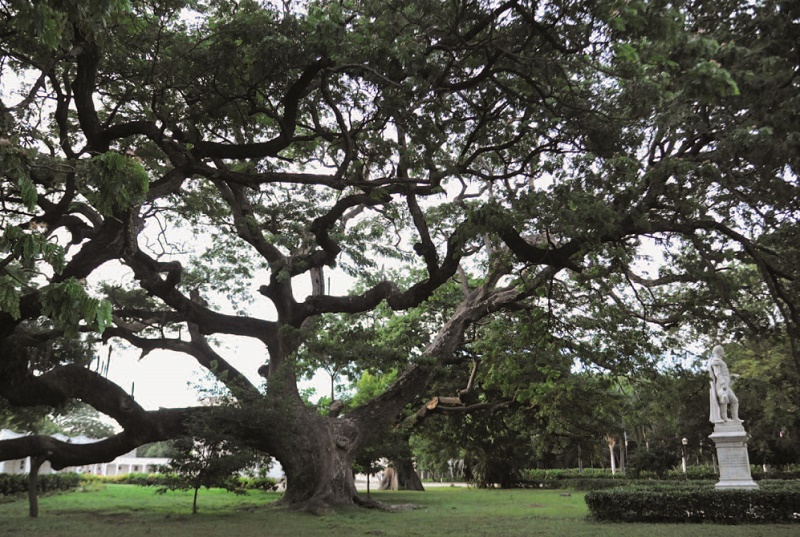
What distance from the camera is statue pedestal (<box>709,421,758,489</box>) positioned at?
12352mm

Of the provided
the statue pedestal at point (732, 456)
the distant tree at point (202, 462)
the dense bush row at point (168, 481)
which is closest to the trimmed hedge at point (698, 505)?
the statue pedestal at point (732, 456)

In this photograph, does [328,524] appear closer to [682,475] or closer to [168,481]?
[168,481]

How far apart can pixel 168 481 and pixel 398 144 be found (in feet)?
28.7

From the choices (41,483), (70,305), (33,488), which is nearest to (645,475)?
(41,483)

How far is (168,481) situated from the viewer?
41.1ft

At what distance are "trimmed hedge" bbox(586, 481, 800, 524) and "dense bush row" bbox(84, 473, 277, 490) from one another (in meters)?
8.45

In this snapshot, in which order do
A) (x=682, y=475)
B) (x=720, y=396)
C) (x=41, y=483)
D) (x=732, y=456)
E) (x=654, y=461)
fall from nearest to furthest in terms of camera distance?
(x=732, y=456)
(x=720, y=396)
(x=41, y=483)
(x=682, y=475)
(x=654, y=461)

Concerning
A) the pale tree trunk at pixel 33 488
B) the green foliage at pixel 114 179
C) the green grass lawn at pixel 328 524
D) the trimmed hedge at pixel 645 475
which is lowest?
the trimmed hedge at pixel 645 475

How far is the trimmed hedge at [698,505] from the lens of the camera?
1045cm

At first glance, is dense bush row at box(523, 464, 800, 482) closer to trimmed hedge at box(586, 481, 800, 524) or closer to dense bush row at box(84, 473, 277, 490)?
trimmed hedge at box(586, 481, 800, 524)

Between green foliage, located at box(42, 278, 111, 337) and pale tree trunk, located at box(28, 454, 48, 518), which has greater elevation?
green foliage, located at box(42, 278, 111, 337)

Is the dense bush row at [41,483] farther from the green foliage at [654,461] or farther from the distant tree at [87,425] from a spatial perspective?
the green foliage at [654,461]

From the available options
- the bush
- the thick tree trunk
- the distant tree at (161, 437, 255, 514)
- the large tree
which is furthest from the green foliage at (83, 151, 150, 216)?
the bush

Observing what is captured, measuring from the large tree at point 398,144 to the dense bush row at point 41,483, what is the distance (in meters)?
9.17
